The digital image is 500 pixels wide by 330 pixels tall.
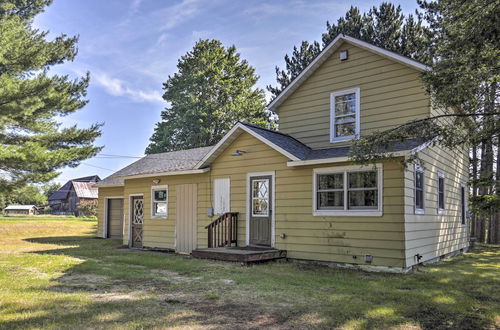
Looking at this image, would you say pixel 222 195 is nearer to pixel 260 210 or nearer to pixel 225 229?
pixel 225 229

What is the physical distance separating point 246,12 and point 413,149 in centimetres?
929

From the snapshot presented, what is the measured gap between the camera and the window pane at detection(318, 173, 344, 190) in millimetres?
9648

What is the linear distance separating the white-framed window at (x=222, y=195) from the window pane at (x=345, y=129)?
143 inches

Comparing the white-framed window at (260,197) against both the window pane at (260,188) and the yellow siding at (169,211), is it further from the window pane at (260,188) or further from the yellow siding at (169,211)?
the yellow siding at (169,211)

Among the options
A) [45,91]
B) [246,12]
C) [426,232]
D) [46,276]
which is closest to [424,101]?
[426,232]

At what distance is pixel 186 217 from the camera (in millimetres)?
12969

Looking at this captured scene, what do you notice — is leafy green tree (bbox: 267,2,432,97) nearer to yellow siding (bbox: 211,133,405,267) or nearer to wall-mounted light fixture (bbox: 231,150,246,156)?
wall-mounted light fixture (bbox: 231,150,246,156)

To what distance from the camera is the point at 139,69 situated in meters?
20.7

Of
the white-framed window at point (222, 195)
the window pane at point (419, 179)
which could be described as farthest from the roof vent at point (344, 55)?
the white-framed window at point (222, 195)

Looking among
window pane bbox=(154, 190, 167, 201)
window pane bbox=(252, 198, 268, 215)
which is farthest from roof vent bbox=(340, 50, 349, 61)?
window pane bbox=(154, 190, 167, 201)

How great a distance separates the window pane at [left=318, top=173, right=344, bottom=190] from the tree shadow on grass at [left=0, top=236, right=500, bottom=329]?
2097mm

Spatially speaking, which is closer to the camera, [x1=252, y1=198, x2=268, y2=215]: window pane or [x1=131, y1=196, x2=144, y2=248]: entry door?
[x1=252, y1=198, x2=268, y2=215]: window pane

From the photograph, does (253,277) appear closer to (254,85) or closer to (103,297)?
(103,297)

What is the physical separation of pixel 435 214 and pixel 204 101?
25.7m
